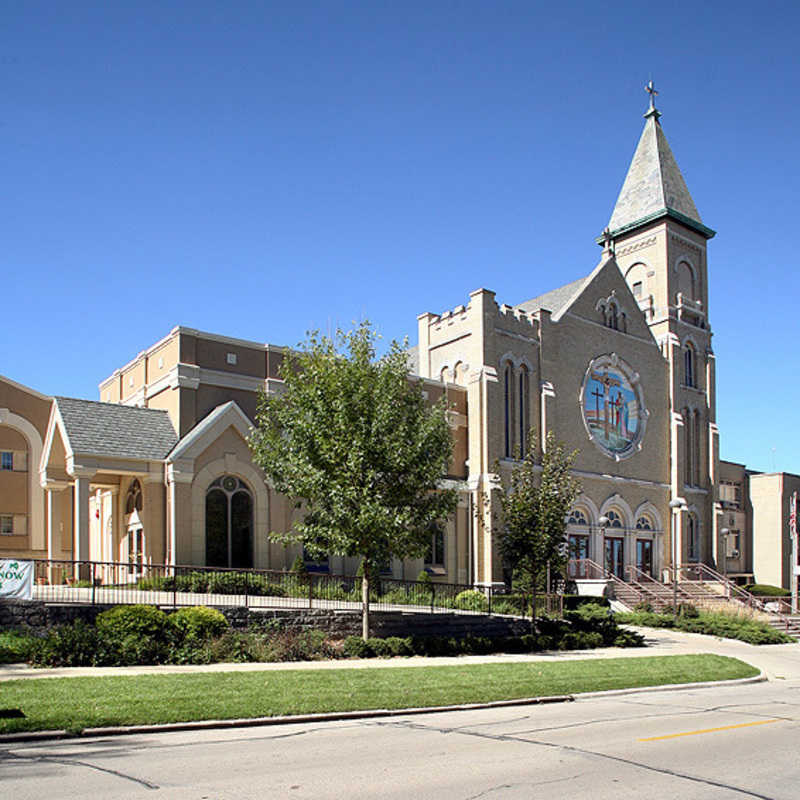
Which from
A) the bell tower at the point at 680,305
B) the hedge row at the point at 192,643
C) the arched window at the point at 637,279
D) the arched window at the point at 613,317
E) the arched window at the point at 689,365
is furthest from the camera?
the arched window at the point at 637,279

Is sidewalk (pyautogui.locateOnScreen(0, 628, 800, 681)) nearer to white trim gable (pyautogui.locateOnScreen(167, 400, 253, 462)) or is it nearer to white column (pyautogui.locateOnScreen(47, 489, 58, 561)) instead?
white trim gable (pyautogui.locateOnScreen(167, 400, 253, 462))

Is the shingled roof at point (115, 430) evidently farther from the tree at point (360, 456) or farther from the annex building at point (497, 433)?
the tree at point (360, 456)

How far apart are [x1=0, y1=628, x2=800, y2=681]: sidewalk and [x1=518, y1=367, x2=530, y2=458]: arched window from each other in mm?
10455

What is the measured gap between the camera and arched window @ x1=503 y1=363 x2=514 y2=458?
39.2m

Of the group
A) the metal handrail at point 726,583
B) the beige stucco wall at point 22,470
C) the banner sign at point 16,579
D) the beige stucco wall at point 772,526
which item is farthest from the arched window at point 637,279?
the banner sign at point 16,579

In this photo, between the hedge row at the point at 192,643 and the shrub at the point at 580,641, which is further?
the shrub at the point at 580,641

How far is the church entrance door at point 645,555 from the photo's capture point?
146 feet

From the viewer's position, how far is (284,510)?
31.0 meters

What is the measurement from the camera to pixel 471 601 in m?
30.3

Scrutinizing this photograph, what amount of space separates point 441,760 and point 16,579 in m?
12.3

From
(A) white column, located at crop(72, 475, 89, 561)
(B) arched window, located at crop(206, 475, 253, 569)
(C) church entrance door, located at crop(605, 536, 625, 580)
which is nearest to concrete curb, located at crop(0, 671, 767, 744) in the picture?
(A) white column, located at crop(72, 475, 89, 561)

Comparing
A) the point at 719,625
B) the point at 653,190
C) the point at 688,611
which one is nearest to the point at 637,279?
the point at 653,190

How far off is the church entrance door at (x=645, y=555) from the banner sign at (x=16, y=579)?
32559 millimetres

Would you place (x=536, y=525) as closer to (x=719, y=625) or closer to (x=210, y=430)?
(x=719, y=625)
